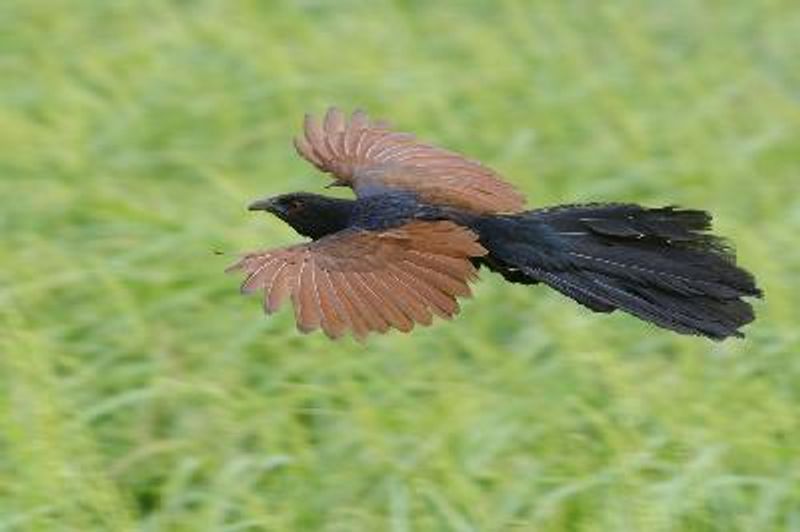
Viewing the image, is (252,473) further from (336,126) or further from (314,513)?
(336,126)

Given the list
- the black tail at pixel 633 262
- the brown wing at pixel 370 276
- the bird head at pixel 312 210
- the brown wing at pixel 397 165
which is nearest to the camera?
the brown wing at pixel 370 276

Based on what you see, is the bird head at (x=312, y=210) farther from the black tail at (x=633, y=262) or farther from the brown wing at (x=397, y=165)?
the black tail at (x=633, y=262)

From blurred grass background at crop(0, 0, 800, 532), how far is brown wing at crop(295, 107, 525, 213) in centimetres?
59

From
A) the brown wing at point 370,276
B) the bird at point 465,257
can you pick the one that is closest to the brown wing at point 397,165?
the bird at point 465,257

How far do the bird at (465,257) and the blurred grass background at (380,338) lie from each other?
51 centimetres

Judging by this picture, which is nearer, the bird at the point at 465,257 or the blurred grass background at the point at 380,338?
the bird at the point at 465,257

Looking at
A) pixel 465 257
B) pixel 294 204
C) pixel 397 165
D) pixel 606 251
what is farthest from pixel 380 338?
pixel 465 257

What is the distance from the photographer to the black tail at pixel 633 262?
15.2ft

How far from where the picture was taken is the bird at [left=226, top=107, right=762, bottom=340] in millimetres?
4438

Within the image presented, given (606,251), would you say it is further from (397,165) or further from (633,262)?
(397,165)

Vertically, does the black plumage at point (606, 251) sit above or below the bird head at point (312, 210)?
above

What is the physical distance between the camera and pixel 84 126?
7.67 m

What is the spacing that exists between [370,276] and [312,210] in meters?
0.64

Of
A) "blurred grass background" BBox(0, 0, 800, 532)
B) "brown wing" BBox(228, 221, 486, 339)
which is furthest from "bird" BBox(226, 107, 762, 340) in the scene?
"blurred grass background" BBox(0, 0, 800, 532)
